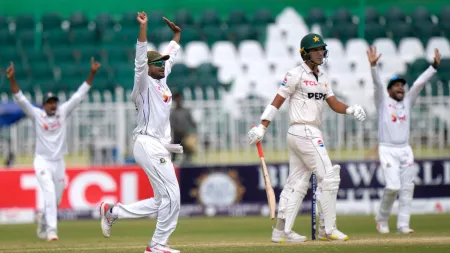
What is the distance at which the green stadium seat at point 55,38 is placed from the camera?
23.0 meters

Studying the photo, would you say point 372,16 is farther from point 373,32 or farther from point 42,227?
point 42,227

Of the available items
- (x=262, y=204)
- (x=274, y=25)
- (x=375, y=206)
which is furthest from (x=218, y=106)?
(x=274, y=25)

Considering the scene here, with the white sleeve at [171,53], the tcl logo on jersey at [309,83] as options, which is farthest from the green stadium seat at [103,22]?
the tcl logo on jersey at [309,83]

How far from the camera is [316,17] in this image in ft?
75.2

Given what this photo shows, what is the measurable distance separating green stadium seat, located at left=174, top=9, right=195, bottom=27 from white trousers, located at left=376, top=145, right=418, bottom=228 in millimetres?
11379

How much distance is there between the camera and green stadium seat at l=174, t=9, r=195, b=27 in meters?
23.2

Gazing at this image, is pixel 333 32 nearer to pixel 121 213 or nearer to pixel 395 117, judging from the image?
pixel 395 117

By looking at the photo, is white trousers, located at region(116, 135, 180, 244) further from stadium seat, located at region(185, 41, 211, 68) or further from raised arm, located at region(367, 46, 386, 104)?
stadium seat, located at region(185, 41, 211, 68)

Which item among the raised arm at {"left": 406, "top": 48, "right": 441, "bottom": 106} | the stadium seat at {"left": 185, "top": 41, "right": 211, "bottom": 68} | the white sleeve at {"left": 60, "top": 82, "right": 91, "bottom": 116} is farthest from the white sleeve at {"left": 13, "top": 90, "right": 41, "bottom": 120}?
the stadium seat at {"left": 185, "top": 41, "right": 211, "bottom": 68}

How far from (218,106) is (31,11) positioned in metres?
7.61

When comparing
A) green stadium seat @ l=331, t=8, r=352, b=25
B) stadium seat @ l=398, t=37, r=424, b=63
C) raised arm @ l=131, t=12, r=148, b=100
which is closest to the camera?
raised arm @ l=131, t=12, r=148, b=100

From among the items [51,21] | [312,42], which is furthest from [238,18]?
[312,42]

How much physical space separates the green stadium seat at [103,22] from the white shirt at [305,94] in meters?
13.7

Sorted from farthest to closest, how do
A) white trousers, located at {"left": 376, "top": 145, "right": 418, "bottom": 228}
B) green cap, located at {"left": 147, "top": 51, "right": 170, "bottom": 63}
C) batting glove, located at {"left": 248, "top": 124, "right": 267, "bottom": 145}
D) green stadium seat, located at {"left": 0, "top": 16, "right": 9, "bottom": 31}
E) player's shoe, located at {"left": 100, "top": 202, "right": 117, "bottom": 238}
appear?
1. green stadium seat, located at {"left": 0, "top": 16, "right": 9, "bottom": 31}
2. white trousers, located at {"left": 376, "top": 145, "right": 418, "bottom": 228}
3. batting glove, located at {"left": 248, "top": 124, "right": 267, "bottom": 145}
4. player's shoe, located at {"left": 100, "top": 202, "right": 117, "bottom": 238}
5. green cap, located at {"left": 147, "top": 51, "right": 170, "bottom": 63}
